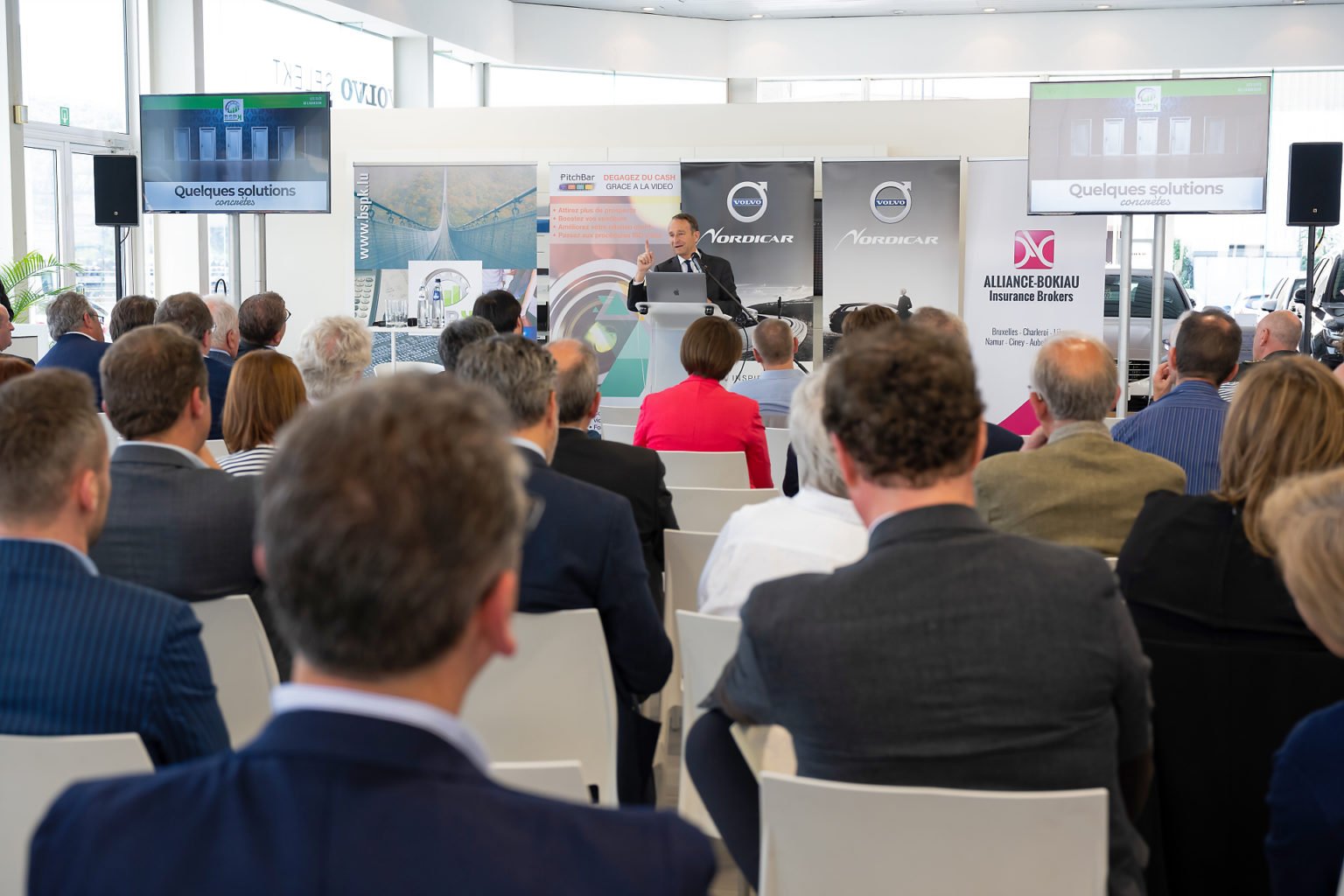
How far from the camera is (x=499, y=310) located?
5.36m

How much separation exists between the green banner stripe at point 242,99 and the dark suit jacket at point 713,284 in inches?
86.2

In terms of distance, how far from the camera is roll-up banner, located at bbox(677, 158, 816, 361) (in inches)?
363

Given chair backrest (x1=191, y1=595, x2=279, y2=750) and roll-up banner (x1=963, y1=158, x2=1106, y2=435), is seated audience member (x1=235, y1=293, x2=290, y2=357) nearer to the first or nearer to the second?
chair backrest (x1=191, y1=595, x2=279, y2=750)

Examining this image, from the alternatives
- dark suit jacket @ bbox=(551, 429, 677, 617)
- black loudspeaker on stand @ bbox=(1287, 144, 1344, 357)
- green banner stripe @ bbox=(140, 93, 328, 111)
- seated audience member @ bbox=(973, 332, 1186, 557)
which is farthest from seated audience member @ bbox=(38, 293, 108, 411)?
black loudspeaker on stand @ bbox=(1287, 144, 1344, 357)

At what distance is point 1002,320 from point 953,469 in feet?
25.1

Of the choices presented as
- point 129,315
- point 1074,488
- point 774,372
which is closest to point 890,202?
point 774,372

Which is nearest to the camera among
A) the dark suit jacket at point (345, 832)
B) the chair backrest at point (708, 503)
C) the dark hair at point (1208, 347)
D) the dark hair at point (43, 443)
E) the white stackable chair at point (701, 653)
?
the dark suit jacket at point (345, 832)

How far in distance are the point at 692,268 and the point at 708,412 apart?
3.50 meters

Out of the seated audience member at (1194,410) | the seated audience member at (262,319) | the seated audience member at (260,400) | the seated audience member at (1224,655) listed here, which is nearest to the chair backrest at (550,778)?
the seated audience member at (1224,655)

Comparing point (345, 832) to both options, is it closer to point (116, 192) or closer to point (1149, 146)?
point (1149, 146)

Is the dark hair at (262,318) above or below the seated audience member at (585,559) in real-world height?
above

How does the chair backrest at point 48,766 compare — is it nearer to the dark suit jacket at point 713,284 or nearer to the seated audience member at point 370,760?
the seated audience member at point 370,760

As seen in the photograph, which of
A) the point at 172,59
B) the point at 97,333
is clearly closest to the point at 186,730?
the point at 97,333

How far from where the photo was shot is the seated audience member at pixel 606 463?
10.6 ft
